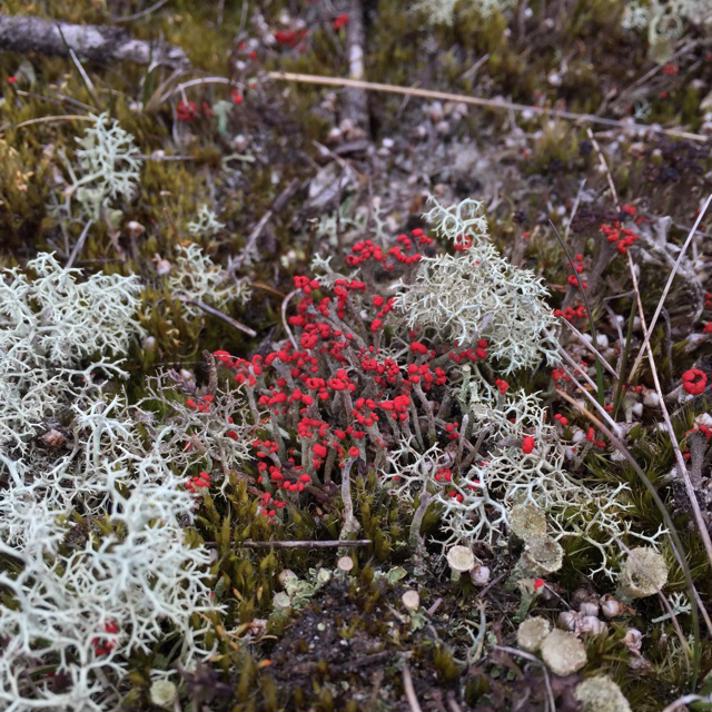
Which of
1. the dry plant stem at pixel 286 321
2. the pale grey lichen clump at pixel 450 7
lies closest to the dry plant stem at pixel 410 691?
the dry plant stem at pixel 286 321

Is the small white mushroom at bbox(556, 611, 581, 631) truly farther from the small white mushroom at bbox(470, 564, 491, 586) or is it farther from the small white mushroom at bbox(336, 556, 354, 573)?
the small white mushroom at bbox(336, 556, 354, 573)

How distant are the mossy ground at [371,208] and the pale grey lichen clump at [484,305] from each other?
0.28 m

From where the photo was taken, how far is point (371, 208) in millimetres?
4203

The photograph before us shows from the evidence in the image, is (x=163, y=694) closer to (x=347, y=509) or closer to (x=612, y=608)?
Answer: (x=347, y=509)

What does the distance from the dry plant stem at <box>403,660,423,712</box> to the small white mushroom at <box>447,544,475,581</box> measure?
399 mm

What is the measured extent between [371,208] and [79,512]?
93.2 inches

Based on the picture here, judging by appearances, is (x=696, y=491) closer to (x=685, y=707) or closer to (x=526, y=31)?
(x=685, y=707)

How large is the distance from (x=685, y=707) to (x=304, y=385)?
6.47 ft

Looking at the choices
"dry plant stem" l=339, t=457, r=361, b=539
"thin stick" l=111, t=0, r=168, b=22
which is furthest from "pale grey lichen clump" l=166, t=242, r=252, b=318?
"thin stick" l=111, t=0, r=168, b=22

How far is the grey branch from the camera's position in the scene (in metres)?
4.38

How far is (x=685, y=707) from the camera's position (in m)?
2.44

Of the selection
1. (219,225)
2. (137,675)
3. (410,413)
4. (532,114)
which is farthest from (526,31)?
(137,675)

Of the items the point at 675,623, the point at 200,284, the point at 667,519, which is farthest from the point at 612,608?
the point at 200,284

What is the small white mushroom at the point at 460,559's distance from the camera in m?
2.60
